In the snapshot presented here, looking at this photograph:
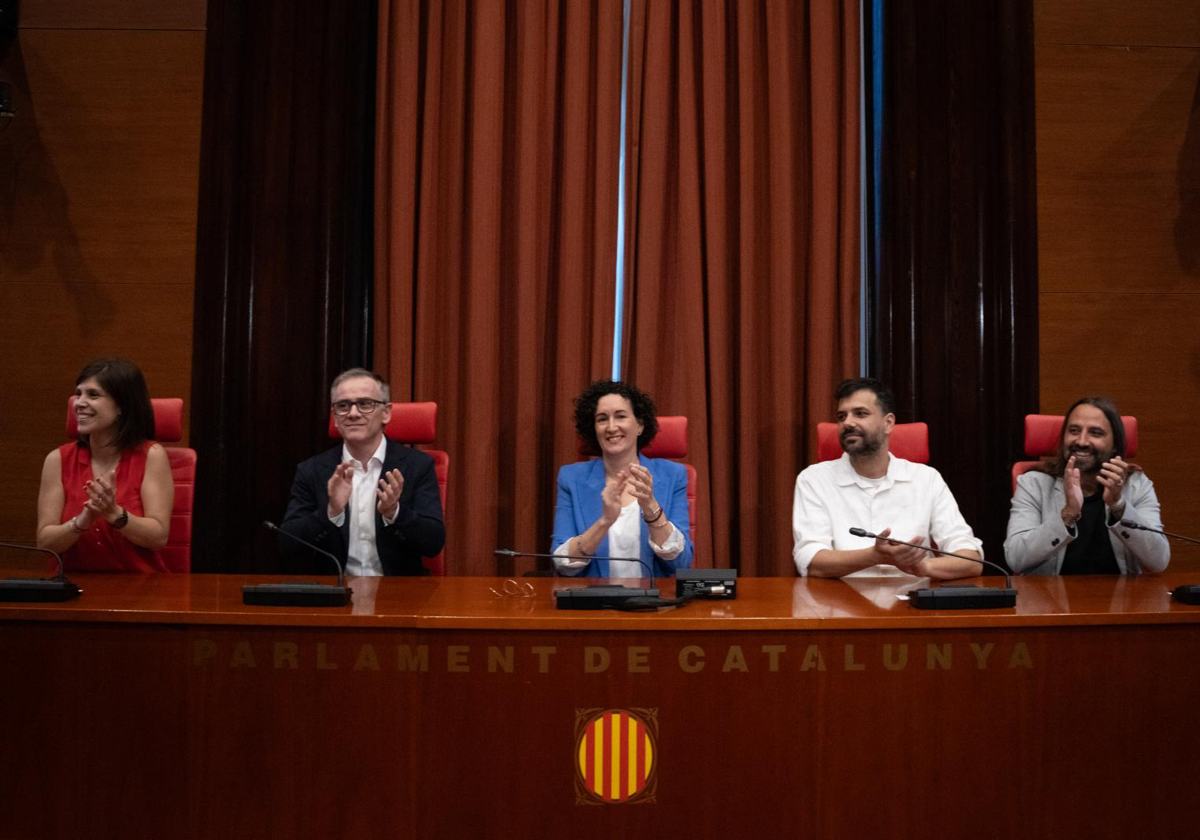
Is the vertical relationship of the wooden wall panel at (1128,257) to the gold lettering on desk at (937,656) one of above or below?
above

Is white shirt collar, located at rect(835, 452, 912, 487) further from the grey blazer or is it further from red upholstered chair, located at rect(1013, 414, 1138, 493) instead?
red upholstered chair, located at rect(1013, 414, 1138, 493)

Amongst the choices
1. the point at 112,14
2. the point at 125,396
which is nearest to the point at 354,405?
the point at 125,396

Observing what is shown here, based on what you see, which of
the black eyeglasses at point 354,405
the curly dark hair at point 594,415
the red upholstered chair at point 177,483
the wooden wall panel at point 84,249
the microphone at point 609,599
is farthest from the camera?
the wooden wall panel at point 84,249

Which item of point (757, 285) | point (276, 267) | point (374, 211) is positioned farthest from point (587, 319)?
point (276, 267)

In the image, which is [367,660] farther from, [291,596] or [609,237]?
[609,237]

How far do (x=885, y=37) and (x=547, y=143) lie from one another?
1376 mm

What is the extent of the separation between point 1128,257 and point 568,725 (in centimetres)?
315

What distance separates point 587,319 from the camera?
357cm

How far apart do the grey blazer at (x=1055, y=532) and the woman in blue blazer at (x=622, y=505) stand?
96 cm

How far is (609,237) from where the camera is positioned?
11.6 ft

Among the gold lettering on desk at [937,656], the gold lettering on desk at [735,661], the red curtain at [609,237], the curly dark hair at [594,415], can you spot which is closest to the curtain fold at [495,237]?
the red curtain at [609,237]

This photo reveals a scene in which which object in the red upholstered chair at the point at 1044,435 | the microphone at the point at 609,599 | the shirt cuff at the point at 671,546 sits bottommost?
the microphone at the point at 609,599

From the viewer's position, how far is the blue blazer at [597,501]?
268 cm

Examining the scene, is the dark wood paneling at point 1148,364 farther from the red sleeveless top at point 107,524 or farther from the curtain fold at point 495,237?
the red sleeveless top at point 107,524
